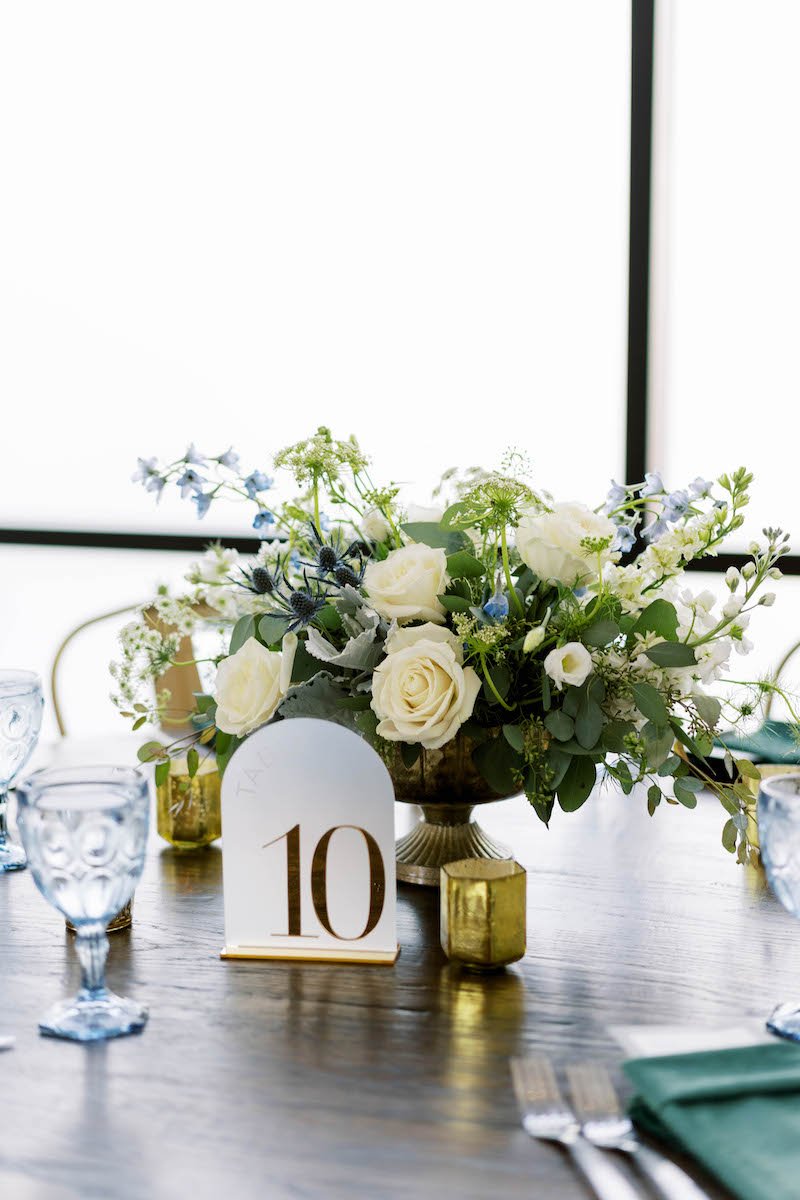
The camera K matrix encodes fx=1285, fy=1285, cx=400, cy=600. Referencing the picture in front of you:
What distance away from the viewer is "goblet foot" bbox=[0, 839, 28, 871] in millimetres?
1375

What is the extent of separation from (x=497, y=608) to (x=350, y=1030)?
0.36m

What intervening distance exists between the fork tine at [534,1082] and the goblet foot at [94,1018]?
0.96 feet

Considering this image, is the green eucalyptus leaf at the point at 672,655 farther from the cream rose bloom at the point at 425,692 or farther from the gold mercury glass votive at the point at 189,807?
the gold mercury glass votive at the point at 189,807

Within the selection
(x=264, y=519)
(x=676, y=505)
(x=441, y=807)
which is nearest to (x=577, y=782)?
(x=441, y=807)

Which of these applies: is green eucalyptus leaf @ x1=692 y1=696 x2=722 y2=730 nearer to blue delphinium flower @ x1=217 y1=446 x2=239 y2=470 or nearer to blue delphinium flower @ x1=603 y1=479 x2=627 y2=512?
blue delphinium flower @ x1=603 y1=479 x2=627 y2=512

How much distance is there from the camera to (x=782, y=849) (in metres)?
0.94

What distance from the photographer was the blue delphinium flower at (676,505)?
1.23m

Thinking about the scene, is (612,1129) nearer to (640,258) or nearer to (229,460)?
(229,460)

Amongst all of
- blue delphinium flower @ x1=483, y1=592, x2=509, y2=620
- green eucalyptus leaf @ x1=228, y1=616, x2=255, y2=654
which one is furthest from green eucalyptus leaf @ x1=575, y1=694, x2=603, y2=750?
green eucalyptus leaf @ x1=228, y1=616, x2=255, y2=654

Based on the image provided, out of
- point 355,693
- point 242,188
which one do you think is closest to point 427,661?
point 355,693

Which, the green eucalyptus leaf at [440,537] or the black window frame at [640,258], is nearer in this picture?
the green eucalyptus leaf at [440,537]

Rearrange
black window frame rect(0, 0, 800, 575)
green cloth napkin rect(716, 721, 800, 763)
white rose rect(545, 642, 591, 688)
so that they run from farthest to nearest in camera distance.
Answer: black window frame rect(0, 0, 800, 575)
green cloth napkin rect(716, 721, 800, 763)
white rose rect(545, 642, 591, 688)

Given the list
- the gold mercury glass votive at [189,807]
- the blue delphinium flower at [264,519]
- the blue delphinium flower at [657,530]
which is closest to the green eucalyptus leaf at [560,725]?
the blue delphinium flower at [657,530]

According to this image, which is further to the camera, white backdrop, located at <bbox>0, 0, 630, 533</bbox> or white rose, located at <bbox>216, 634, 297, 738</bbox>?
white backdrop, located at <bbox>0, 0, 630, 533</bbox>
